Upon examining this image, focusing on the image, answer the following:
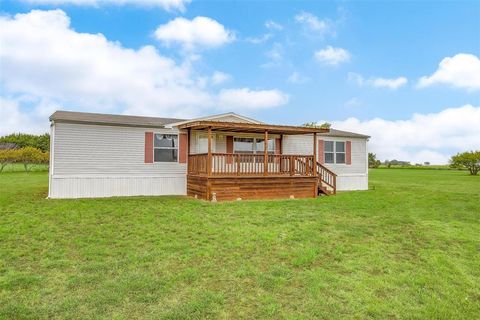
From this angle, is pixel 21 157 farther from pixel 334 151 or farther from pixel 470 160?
pixel 470 160

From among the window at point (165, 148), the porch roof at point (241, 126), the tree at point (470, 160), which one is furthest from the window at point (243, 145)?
the tree at point (470, 160)

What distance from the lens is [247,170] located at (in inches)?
533

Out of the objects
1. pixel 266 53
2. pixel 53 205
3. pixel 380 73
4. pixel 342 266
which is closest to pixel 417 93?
pixel 380 73

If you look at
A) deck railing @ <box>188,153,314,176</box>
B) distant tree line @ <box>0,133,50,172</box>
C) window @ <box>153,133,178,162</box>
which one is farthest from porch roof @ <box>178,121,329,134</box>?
distant tree line @ <box>0,133,50,172</box>

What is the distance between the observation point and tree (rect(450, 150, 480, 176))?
112 feet

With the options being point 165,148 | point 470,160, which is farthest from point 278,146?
point 470,160

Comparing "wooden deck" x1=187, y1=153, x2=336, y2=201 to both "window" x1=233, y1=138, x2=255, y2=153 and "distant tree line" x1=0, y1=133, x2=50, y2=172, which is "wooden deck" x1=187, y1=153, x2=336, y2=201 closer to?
"window" x1=233, y1=138, x2=255, y2=153

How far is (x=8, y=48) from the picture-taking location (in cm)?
1469

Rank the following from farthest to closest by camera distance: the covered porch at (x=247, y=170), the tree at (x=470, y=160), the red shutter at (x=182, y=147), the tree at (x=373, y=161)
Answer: the tree at (x=373, y=161) < the tree at (x=470, y=160) < the red shutter at (x=182, y=147) < the covered porch at (x=247, y=170)

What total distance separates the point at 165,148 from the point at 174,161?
0.66 m

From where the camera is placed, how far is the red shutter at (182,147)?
1428cm

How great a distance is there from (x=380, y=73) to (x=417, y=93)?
2239 mm

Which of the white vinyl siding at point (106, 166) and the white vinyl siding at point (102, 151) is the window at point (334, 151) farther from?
the white vinyl siding at point (102, 151)

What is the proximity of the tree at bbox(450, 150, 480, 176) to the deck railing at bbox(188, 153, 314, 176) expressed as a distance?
28085 millimetres
